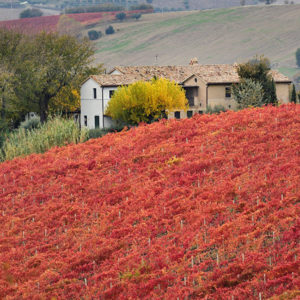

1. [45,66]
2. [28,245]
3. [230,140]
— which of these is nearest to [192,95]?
[45,66]

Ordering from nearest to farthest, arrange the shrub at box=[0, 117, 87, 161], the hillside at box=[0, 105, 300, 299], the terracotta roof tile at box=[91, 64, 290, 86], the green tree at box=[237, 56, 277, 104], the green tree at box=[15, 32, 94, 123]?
the hillside at box=[0, 105, 300, 299] → the shrub at box=[0, 117, 87, 161] → the green tree at box=[237, 56, 277, 104] → the terracotta roof tile at box=[91, 64, 290, 86] → the green tree at box=[15, 32, 94, 123]

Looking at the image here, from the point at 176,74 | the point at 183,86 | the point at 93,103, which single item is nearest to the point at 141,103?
the point at 93,103

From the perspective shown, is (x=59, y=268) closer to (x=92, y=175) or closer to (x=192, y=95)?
(x=92, y=175)

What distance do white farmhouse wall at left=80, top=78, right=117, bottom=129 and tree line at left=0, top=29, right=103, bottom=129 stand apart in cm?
323

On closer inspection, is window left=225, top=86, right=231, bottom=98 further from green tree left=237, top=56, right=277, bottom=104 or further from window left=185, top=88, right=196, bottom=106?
green tree left=237, top=56, right=277, bottom=104

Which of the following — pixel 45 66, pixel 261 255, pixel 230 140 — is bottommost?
pixel 261 255

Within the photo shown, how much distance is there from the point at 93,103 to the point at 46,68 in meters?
7.91

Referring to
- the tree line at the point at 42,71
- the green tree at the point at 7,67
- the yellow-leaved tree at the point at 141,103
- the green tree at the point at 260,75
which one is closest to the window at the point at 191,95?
the green tree at the point at 260,75

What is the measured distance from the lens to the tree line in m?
73.9

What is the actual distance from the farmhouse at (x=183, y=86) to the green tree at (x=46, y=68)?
15.9 ft

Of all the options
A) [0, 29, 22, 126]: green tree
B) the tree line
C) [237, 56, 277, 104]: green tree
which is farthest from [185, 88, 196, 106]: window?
[0, 29, 22, 126]: green tree

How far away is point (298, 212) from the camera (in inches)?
650

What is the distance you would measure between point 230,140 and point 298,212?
7.74m

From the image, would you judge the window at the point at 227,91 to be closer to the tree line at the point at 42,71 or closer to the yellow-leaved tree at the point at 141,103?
the yellow-leaved tree at the point at 141,103
